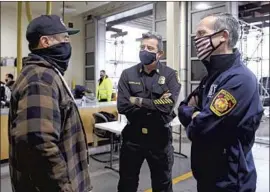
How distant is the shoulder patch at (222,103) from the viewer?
121 centimetres

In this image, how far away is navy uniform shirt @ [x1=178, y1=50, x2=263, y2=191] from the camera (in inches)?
47.9

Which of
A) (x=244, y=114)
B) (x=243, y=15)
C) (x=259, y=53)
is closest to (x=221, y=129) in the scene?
(x=244, y=114)

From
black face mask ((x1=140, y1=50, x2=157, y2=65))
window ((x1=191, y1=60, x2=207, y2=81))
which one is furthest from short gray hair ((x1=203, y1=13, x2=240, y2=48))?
window ((x1=191, y1=60, x2=207, y2=81))

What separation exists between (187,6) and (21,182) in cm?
566

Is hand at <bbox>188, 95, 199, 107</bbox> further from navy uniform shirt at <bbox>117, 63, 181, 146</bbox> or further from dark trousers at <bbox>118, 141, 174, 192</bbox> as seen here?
dark trousers at <bbox>118, 141, 174, 192</bbox>

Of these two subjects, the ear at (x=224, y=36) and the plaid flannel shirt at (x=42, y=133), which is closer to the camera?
the plaid flannel shirt at (x=42, y=133)

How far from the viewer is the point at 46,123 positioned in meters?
1.13

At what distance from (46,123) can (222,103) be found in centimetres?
76

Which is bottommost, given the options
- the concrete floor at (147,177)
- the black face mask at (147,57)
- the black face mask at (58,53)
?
the concrete floor at (147,177)

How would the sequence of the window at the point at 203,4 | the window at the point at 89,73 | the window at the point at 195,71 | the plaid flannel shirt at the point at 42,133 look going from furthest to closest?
the window at the point at 89,73 < the window at the point at 195,71 < the window at the point at 203,4 < the plaid flannel shirt at the point at 42,133

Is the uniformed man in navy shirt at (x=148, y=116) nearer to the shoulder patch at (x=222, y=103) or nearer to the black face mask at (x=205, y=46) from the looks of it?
the black face mask at (x=205, y=46)

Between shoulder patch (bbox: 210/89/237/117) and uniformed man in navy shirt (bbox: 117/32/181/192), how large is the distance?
774mm

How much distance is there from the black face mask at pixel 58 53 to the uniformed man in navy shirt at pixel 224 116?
665mm

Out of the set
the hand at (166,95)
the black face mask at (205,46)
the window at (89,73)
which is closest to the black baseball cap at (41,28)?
the black face mask at (205,46)
